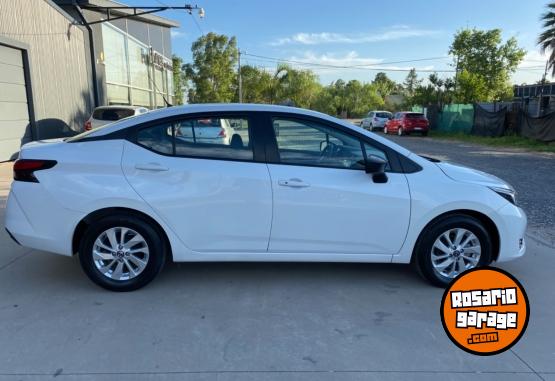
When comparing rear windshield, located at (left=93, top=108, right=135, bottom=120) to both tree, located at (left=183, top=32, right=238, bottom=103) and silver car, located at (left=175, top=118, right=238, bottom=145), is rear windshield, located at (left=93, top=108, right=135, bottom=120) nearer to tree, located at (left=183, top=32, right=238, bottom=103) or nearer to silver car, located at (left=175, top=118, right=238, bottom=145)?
silver car, located at (left=175, top=118, right=238, bottom=145)

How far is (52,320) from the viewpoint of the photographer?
129 inches

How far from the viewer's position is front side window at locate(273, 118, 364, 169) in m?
3.76

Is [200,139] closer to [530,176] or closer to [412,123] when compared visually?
[530,176]

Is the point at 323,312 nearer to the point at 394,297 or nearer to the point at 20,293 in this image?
the point at 394,297

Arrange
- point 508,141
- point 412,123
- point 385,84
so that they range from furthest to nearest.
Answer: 1. point 385,84
2. point 412,123
3. point 508,141

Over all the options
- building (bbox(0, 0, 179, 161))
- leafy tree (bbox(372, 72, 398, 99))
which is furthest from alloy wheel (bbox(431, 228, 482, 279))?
leafy tree (bbox(372, 72, 398, 99))

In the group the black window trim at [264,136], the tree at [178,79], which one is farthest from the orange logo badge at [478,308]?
the tree at [178,79]

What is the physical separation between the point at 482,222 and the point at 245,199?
7.15 ft

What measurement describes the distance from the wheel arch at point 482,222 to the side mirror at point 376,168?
599 mm

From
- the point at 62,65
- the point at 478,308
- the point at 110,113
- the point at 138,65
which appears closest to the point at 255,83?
the point at 138,65

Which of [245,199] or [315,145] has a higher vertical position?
[315,145]

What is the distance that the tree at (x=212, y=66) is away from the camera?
42219 millimetres

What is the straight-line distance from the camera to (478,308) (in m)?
2.70

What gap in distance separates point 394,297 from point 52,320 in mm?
2797
